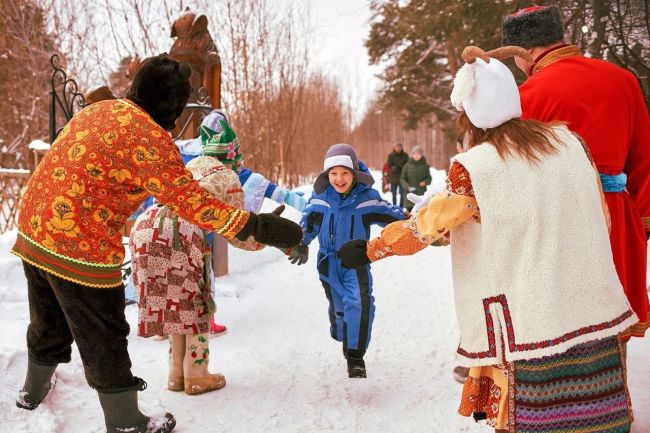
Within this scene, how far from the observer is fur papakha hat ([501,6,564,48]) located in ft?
8.84

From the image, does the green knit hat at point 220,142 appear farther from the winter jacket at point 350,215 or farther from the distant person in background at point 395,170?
the distant person in background at point 395,170

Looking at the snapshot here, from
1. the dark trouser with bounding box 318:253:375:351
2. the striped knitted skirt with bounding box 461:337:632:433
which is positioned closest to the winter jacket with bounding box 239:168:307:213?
the dark trouser with bounding box 318:253:375:351

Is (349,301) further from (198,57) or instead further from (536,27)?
(198,57)

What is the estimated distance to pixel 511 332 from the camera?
1998 mm

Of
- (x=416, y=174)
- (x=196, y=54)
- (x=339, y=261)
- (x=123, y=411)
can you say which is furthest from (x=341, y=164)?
(x=416, y=174)

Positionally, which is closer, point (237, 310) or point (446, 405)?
point (446, 405)

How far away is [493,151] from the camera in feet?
6.57

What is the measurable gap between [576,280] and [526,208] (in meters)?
0.32

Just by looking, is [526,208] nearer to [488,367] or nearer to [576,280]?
[576,280]

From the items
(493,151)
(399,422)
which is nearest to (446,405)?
(399,422)

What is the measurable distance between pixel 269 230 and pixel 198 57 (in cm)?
430

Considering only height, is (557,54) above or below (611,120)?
above

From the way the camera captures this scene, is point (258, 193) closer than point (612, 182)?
No

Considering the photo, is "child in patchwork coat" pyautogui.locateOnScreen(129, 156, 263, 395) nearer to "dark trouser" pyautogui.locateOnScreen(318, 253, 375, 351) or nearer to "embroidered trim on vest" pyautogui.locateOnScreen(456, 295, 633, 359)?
"dark trouser" pyautogui.locateOnScreen(318, 253, 375, 351)
